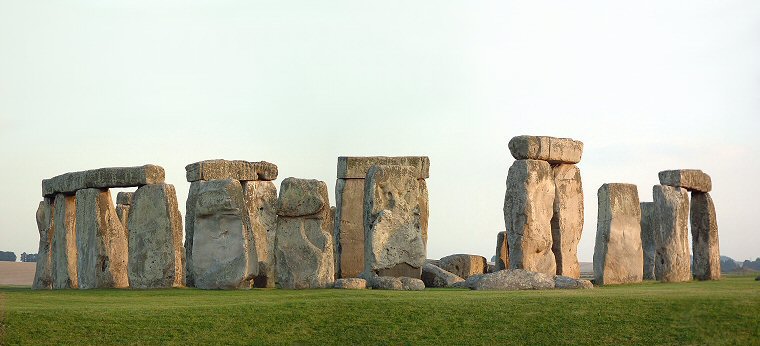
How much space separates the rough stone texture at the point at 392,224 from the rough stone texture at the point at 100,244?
586 cm

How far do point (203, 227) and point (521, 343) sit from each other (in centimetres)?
868

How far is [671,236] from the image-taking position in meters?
26.6

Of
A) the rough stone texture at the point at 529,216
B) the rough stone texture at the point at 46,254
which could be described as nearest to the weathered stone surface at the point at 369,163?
the rough stone texture at the point at 529,216

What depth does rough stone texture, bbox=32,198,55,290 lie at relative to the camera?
29266 mm

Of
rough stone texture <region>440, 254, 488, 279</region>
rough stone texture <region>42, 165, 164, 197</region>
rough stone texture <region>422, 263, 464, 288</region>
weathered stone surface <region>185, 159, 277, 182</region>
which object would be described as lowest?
rough stone texture <region>422, 263, 464, 288</region>

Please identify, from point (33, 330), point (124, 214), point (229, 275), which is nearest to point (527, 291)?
point (229, 275)

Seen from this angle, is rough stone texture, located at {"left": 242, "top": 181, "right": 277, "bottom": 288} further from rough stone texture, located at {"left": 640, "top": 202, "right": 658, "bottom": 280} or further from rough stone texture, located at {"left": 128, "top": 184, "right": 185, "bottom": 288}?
rough stone texture, located at {"left": 640, "top": 202, "right": 658, "bottom": 280}

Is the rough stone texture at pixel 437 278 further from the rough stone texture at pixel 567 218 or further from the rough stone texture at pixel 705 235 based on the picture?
the rough stone texture at pixel 705 235

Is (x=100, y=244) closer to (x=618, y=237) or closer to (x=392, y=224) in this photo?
(x=392, y=224)

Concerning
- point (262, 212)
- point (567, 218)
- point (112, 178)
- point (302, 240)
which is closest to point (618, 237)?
point (567, 218)

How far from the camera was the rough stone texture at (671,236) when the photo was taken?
86.6 ft

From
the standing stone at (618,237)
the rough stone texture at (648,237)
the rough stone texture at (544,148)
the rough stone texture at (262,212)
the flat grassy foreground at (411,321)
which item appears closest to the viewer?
the flat grassy foreground at (411,321)

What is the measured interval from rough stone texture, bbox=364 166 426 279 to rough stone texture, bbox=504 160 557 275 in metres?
2.08

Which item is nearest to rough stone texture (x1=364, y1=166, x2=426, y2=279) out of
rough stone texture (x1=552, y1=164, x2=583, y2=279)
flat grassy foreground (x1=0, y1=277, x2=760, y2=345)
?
rough stone texture (x1=552, y1=164, x2=583, y2=279)
